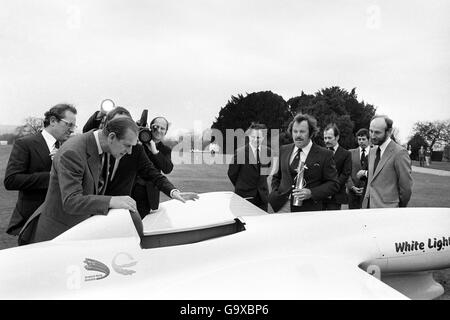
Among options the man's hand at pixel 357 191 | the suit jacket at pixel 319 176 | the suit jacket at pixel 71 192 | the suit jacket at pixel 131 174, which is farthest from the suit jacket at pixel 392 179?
the suit jacket at pixel 71 192

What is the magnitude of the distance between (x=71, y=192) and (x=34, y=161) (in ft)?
4.26

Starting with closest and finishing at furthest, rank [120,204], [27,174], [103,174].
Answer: [120,204] < [103,174] < [27,174]

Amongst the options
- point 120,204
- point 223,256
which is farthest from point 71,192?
point 223,256

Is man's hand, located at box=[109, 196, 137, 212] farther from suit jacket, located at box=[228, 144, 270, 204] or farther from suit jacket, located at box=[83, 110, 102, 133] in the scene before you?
suit jacket, located at box=[228, 144, 270, 204]

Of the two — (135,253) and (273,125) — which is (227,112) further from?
(135,253)

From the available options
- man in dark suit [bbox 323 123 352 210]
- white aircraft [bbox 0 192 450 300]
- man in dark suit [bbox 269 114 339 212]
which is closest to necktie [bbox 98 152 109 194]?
white aircraft [bbox 0 192 450 300]

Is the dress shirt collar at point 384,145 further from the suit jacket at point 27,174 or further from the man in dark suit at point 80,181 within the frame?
the suit jacket at point 27,174

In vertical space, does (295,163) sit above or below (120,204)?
above

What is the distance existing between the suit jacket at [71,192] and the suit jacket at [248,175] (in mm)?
2922

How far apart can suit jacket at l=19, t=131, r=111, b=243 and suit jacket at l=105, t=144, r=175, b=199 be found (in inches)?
26.3

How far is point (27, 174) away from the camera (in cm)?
354

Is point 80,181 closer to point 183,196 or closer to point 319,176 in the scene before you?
point 183,196

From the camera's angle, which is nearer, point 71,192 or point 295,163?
point 71,192
